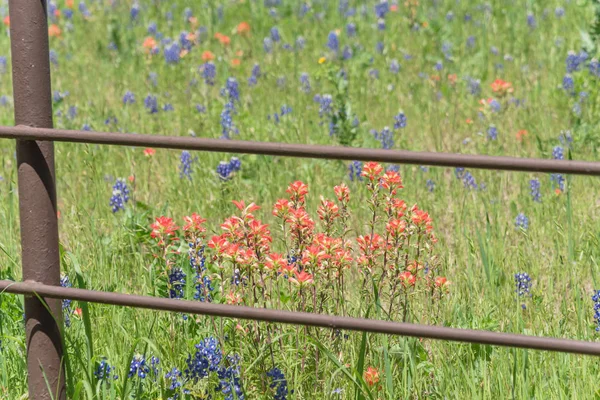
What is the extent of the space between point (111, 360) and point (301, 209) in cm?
70

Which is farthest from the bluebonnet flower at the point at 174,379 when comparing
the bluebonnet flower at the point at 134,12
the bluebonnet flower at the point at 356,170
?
the bluebonnet flower at the point at 134,12

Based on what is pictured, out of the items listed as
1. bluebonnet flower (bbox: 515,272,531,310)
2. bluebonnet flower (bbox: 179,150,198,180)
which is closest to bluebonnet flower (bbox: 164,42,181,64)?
bluebonnet flower (bbox: 179,150,198,180)

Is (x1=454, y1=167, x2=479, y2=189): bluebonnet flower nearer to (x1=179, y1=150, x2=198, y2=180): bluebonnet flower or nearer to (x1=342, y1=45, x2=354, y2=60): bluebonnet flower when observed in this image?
(x1=179, y1=150, x2=198, y2=180): bluebonnet flower

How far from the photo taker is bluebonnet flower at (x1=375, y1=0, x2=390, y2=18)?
23.2ft

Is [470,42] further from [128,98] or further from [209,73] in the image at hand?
[128,98]

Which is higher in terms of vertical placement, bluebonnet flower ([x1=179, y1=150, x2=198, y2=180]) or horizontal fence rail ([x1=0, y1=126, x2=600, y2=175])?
bluebonnet flower ([x1=179, y1=150, x2=198, y2=180])

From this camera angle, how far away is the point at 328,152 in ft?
6.85

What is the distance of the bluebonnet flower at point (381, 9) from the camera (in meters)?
7.06

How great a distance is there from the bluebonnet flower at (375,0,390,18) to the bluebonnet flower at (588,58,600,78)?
6.95 feet

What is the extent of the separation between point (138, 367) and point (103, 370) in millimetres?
94

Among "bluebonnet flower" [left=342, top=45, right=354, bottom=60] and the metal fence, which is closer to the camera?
the metal fence

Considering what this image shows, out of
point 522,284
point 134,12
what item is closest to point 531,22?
point 134,12

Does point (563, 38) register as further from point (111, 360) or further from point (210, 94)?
point (111, 360)

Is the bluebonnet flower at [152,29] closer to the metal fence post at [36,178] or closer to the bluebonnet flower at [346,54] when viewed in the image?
the bluebonnet flower at [346,54]
